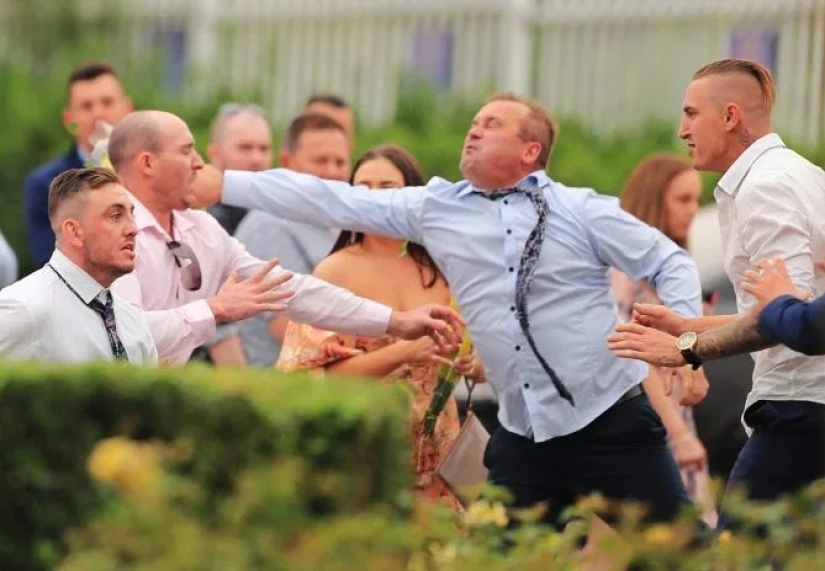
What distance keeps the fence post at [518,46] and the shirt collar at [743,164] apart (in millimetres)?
11060

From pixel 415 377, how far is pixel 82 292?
1828 millimetres

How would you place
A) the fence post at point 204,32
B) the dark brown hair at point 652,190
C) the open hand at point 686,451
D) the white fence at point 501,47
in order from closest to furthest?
the open hand at point 686,451, the dark brown hair at point 652,190, the white fence at point 501,47, the fence post at point 204,32

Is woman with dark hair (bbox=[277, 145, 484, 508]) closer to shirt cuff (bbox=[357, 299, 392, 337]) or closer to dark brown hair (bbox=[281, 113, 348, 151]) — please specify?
shirt cuff (bbox=[357, 299, 392, 337])

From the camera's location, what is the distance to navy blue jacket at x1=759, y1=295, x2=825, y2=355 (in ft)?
21.3

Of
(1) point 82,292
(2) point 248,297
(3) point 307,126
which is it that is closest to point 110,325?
(1) point 82,292

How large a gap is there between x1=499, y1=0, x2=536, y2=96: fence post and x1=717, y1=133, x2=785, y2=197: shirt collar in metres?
11.1

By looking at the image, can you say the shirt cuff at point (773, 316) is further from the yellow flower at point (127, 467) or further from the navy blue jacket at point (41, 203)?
the navy blue jacket at point (41, 203)

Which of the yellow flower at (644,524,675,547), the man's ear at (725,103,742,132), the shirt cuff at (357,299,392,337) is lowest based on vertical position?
the shirt cuff at (357,299,392,337)

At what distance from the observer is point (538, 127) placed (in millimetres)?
8703

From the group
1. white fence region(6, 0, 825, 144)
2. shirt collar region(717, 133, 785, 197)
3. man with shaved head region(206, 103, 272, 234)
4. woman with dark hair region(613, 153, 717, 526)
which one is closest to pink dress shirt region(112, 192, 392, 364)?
shirt collar region(717, 133, 785, 197)

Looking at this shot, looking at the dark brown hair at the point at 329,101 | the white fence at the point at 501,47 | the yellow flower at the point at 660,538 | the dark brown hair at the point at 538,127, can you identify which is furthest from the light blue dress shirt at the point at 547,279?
the white fence at the point at 501,47

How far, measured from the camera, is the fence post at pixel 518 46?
61.5 feet

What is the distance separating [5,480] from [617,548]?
1.61 m

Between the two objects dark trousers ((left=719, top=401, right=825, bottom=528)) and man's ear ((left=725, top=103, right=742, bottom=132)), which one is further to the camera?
man's ear ((left=725, top=103, right=742, bottom=132))
